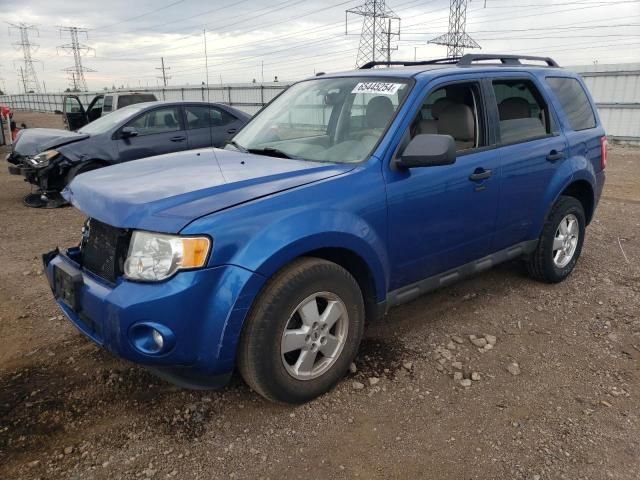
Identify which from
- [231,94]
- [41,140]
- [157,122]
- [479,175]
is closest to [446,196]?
[479,175]

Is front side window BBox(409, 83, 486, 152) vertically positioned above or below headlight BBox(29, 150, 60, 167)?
above

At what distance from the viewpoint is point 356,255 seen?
294 centimetres

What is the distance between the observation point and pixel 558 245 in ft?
15.0

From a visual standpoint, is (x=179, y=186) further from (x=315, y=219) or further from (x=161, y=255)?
(x=315, y=219)

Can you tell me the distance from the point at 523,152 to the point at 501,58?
87cm

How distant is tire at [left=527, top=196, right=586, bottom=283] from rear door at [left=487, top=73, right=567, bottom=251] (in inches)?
7.6

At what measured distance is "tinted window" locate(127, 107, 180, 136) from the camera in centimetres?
832

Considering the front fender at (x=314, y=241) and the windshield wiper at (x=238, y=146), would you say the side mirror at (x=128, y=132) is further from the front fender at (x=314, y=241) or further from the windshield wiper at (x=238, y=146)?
the front fender at (x=314, y=241)

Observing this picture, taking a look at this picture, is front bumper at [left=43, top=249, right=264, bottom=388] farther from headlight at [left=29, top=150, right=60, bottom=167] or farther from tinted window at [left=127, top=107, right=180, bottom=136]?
tinted window at [left=127, top=107, right=180, bottom=136]

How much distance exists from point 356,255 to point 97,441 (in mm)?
1644

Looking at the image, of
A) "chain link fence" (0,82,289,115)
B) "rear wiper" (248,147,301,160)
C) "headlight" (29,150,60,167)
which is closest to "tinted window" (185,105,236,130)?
"headlight" (29,150,60,167)

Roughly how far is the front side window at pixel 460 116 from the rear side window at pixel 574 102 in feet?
3.57

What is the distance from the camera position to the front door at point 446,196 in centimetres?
314

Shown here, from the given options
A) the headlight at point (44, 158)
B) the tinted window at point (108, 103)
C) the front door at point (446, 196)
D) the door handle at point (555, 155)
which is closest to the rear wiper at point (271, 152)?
the front door at point (446, 196)
